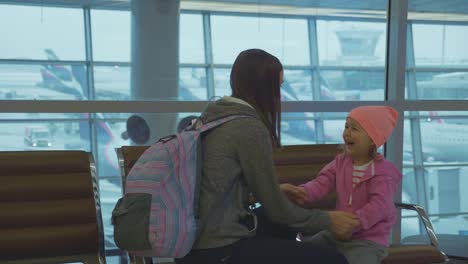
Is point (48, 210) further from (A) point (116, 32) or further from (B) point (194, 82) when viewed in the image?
(B) point (194, 82)

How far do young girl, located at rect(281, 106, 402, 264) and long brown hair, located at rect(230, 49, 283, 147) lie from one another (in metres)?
0.47

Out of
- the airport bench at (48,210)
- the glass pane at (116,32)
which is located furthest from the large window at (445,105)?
the glass pane at (116,32)

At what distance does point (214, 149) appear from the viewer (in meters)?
2.32

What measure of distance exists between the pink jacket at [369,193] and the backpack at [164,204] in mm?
712

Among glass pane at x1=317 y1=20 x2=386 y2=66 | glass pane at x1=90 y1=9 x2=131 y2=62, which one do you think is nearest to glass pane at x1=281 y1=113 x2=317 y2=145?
glass pane at x1=317 y1=20 x2=386 y2=66

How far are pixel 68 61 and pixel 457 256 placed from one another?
706 cm

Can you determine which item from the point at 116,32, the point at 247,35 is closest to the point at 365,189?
the point at 247,35

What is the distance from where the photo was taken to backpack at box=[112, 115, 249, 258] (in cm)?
228

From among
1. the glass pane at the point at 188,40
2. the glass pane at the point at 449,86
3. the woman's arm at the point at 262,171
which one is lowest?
the woman's arm at the point at 262,171

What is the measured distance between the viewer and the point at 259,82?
2408mm

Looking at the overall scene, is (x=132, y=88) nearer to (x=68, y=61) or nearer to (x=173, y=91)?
(x=173, y=91)

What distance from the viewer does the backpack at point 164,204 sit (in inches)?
89.6

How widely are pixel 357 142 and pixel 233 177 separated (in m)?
0.67

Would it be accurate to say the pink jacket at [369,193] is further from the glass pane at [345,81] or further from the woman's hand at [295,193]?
the glass pane at [345,81]
